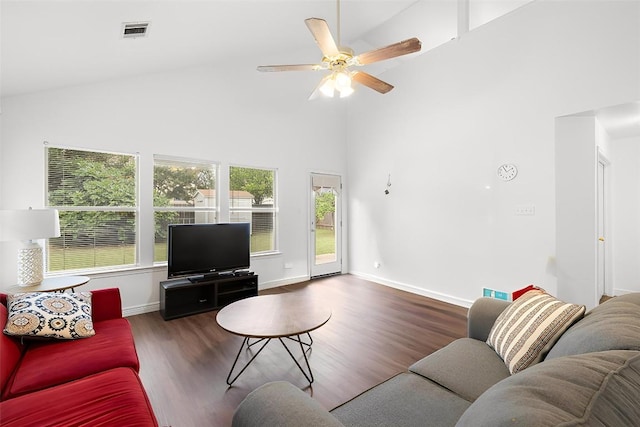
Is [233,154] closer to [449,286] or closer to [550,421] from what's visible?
[449,286]

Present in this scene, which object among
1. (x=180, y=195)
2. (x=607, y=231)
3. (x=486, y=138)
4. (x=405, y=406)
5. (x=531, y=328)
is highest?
(x=486, y=138)

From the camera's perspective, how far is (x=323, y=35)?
6.84ft

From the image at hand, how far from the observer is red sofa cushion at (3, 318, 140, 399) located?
5.02 feet

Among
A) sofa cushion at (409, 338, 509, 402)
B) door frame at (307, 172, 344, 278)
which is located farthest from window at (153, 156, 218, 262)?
sofa cushion at (409, 338, 509, 402)

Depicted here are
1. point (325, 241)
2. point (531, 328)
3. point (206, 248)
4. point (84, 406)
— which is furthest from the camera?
point (325, 241)

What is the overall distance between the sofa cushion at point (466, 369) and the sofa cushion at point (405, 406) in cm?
5

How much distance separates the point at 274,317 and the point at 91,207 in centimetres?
280

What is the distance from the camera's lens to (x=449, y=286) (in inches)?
165

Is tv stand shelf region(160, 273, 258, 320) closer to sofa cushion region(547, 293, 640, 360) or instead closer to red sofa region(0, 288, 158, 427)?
red sofa region(0, 288, 158, 427)

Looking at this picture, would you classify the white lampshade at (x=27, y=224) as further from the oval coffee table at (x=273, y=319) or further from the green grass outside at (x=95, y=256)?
the oval coffee table at (x=273, y=319)

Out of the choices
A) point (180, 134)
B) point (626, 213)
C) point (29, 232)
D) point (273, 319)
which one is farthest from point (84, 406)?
point (626, 213)

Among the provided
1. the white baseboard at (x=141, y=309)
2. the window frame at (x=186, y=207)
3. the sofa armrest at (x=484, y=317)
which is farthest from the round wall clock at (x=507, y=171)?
the white baseboard at (x=141, y=309)

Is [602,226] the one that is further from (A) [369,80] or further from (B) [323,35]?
(B) [323,35]

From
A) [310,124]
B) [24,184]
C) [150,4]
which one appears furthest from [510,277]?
[24,184]
